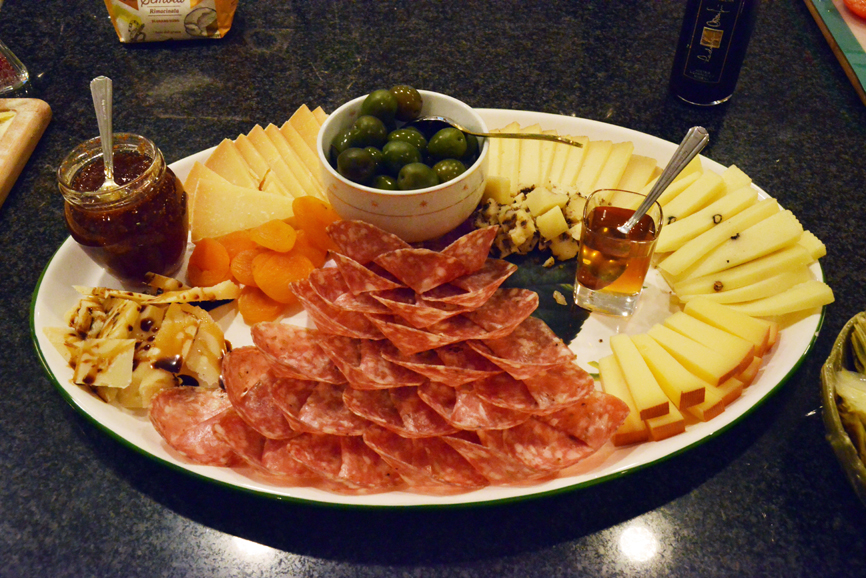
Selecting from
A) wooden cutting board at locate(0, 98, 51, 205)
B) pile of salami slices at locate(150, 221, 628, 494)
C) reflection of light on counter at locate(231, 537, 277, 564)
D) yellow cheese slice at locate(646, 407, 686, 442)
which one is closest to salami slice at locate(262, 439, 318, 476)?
pile of salami slices at locate(150, 221, 628, 494)

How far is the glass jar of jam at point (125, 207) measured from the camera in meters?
1.18

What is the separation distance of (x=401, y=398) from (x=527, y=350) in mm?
244

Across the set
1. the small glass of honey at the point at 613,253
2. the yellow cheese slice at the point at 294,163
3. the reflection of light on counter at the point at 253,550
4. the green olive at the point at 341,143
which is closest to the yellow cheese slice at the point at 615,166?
the small glass of honey at the point at 613,253

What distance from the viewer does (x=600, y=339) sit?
1.23 meters

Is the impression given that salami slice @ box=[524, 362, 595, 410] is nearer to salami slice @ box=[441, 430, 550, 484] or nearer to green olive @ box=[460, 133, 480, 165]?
salami slice @ box=[441, 430, 550, 484]

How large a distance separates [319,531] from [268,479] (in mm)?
120

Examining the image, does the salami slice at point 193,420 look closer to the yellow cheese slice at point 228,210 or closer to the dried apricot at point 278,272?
the dried apricot at point 278,272

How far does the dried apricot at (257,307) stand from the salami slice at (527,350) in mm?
468

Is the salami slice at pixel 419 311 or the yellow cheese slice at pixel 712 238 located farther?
the yellow cheese slice at pixel 712 238

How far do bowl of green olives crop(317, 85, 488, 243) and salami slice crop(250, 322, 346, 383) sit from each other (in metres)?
0.30

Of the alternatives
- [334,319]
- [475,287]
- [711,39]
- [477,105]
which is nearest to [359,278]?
[334,319]

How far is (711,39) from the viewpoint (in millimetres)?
1574

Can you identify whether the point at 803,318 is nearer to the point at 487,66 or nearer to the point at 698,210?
the point at 698,210

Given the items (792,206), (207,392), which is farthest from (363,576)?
(792,206)
